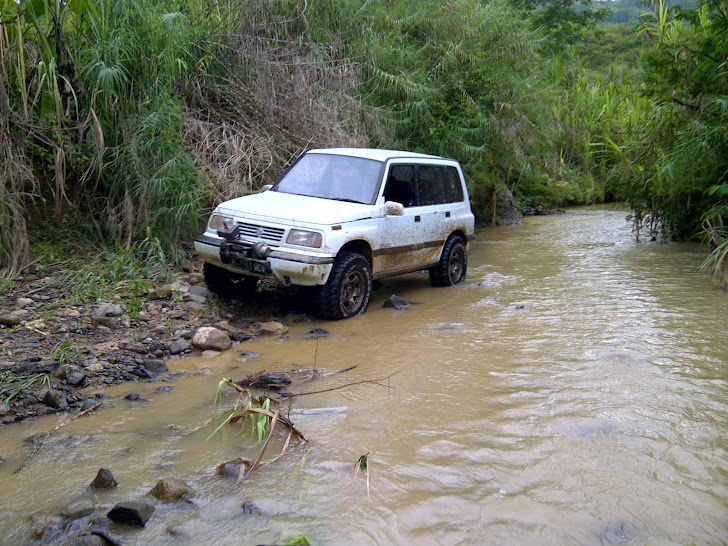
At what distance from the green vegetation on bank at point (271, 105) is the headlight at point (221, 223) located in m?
1.03

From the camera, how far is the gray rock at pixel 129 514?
353 cm

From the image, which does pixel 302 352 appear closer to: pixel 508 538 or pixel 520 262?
pixel 508 538

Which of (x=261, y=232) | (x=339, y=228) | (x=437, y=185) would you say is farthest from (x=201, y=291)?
(x=437, y=185)

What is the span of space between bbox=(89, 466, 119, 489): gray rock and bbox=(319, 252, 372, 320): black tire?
148 inches

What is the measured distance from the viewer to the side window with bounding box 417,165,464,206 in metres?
9.01

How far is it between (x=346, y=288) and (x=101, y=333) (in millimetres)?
2516

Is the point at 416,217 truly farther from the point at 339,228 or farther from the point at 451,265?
the point at 339,228

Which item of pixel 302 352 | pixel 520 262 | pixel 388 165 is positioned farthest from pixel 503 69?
pixel 302 352

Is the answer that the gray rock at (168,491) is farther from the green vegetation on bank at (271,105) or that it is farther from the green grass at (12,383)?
the green vegetation on bank at (271,105)

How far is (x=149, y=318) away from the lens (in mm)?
7109

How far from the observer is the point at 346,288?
25.5ft

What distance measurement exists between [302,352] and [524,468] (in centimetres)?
280

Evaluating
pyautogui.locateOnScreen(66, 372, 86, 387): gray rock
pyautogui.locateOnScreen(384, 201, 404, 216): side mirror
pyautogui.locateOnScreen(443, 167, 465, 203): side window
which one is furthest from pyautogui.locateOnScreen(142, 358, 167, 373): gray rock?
pyautogui.locateOnScreen(443, 167, 465, 203): side window

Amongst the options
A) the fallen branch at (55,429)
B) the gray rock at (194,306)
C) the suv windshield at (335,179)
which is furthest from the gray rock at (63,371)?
the suv windshield at (335,179)
